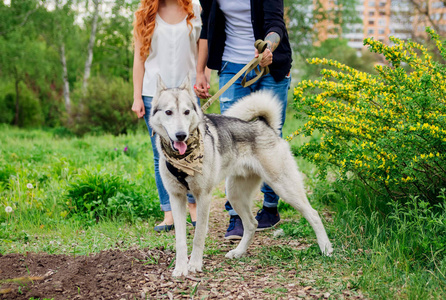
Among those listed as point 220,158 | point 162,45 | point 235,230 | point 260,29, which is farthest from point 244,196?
point 162,45

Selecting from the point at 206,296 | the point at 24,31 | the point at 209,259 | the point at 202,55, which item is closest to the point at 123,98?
the point at 24,31

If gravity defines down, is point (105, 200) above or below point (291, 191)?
below

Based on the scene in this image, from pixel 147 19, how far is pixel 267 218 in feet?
7.69

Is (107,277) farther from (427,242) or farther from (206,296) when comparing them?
(427,242)

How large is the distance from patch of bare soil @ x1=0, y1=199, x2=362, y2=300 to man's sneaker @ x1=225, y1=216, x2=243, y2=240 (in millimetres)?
457

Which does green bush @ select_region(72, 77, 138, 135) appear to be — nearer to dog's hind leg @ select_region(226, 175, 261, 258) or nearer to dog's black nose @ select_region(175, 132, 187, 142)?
dog's hind leg @ select_region(226, 175, 261, 258)

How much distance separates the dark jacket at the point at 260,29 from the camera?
3715 millimetres

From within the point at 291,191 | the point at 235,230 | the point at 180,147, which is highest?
the point at 180,147

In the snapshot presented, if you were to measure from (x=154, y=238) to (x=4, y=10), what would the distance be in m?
17.1

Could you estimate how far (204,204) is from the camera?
3.17 metres

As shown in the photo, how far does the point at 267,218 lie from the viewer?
4.31m

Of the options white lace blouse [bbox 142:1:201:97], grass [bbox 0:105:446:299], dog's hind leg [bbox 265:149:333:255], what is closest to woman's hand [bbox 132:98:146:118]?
white lace blouse [bbox 142:1:201:97]

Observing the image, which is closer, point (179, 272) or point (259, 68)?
point (179, 272)

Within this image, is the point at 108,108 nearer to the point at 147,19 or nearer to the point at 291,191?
the point at 147,19
